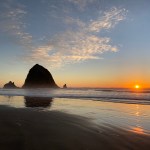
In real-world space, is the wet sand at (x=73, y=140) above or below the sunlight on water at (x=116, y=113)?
below

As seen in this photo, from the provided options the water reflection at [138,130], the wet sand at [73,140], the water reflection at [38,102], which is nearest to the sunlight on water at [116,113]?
the water reflection at [138,130]

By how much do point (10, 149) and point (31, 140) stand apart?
1156 millimetres

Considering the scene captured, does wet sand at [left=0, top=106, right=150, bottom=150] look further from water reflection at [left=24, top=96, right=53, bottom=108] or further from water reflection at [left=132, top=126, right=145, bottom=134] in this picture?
water reflection at [left=24, top=96, right=53, bottom=108]

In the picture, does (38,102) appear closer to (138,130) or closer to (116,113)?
(116,113)

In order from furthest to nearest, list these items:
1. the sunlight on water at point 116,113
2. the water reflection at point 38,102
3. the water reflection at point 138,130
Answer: the water reflection at point 38,102 < the sunlight on water at point 116,113 < the water reflection at point 138,130

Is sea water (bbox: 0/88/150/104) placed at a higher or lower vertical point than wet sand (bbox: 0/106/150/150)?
higher

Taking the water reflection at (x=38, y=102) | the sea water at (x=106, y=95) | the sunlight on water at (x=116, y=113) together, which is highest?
the sea water at (x=106, y=95)

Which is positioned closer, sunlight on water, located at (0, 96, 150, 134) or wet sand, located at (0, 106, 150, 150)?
wet sand, located at (0, 106, 150, 150)

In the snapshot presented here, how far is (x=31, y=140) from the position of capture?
752 centimetres

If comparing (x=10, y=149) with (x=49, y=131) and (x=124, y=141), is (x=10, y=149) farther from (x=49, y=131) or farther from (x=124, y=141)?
(x=124, y=141)

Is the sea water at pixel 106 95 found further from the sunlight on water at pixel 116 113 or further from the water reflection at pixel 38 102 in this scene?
the sunlight on water at pixel 116 113

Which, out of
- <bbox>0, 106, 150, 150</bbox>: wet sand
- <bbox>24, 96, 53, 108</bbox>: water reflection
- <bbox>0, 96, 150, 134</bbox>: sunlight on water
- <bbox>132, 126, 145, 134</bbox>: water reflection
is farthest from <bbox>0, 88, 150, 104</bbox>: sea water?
<bbox>0, 106, 150, 150</bbox>: wet sand

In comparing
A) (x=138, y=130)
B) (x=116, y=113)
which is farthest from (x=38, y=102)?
(x=138, y=130)

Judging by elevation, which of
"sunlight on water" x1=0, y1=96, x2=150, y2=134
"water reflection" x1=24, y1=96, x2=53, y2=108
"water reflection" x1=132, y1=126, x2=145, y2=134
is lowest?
"water reflection" x1=132, y1=126, x2=145, y2=134
